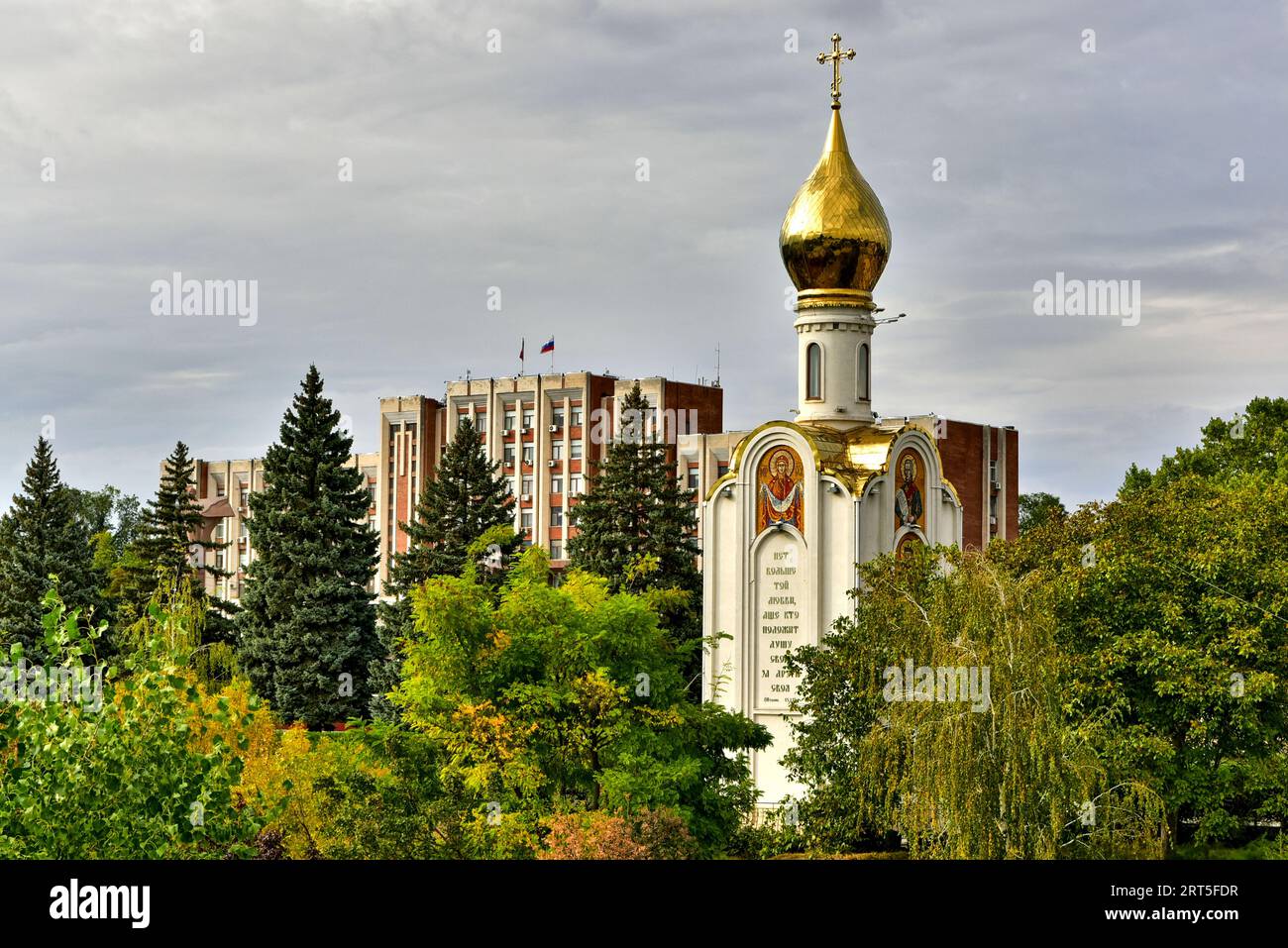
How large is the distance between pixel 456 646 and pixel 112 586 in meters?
31.7

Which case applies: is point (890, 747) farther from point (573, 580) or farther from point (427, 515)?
point (427, 515)

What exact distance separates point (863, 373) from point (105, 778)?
2317 cm

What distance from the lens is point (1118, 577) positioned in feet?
91.5

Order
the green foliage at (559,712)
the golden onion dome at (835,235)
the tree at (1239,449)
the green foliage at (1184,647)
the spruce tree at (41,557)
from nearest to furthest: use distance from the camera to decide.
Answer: the green foliage at (559,712) → the green foliage at (1184,647) → the golden onion dome at (835,235) → the tree at (1239,449) → the spruce tree at (41,557)

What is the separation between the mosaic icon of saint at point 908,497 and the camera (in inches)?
1426

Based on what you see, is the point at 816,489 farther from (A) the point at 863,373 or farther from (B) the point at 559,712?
(B) the point at 559,712

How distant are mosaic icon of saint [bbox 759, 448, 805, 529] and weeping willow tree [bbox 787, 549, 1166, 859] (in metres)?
9.17

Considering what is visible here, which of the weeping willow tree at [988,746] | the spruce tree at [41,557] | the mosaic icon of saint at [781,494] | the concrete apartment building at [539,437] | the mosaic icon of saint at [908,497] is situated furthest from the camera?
the concrete apartment building at [539,437]

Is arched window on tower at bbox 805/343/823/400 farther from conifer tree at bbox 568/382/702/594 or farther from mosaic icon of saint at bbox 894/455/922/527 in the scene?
conifer tree at bbox 568/382/702/594

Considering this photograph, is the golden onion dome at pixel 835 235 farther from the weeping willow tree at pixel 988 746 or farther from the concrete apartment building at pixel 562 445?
the concrete apartment building at pixel 562 445

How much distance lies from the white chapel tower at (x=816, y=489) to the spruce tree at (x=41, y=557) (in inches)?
1024

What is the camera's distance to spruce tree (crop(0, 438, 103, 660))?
54.4 meters

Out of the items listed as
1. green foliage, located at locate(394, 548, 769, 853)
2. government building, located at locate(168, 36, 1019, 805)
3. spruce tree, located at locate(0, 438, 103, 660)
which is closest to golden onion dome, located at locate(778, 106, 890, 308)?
government building, located at locate(168, 36, 1019, 805)

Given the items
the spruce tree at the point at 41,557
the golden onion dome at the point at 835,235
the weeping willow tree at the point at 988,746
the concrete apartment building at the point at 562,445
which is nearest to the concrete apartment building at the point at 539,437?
the concrete apartment building at the point at 562,445
